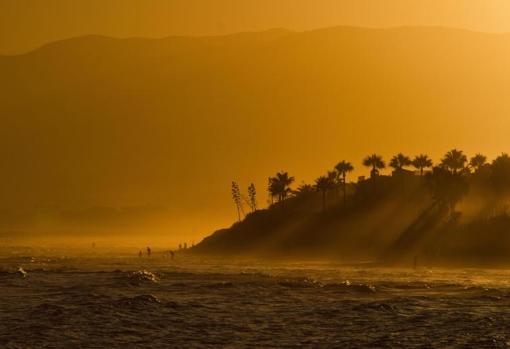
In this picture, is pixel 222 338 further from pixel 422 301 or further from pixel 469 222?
pixel 469 222

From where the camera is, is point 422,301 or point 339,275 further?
point 339,275

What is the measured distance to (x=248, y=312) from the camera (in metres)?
76.3

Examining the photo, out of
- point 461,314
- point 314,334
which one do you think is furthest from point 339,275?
point 314,334

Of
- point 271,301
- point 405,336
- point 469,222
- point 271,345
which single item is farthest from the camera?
point 469,222

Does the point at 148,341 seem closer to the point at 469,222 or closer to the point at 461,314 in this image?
the point at 461,314

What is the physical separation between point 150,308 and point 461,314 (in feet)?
90.7

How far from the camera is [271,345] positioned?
58.1m

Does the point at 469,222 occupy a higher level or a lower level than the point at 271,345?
higher

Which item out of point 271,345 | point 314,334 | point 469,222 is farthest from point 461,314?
point 469,222

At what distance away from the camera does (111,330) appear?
6531 cm

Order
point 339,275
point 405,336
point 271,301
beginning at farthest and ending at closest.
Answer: point 339,275 < point 271,301 < point 405,336

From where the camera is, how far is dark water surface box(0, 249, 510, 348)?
200 ft

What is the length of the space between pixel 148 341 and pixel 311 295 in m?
35.6

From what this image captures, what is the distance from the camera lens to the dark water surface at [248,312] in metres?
60.8
